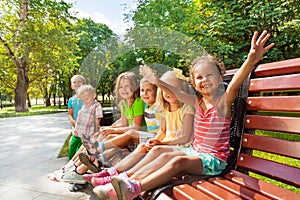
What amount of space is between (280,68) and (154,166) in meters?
0.92

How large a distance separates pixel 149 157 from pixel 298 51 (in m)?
8.77

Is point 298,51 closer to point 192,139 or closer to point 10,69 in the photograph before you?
point 192,139

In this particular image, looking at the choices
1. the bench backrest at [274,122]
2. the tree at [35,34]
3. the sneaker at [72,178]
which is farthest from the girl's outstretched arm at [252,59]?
the tree at [35,34]

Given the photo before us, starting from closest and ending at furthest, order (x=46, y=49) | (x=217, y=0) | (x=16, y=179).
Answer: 1. (x=16, y=179)
2. (x=217, y=0)
3. (x=46, y=49)

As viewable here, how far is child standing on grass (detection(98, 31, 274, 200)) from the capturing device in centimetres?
133

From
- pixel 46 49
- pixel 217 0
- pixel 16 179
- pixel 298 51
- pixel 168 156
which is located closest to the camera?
pixel 168 156

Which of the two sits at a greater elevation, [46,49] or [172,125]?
[46,49]

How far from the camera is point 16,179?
2744mm

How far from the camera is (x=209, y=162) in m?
1.53

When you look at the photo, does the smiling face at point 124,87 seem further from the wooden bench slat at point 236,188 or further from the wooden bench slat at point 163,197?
the wooden bench slat at point 236,188

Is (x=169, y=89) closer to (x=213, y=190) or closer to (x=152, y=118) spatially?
(x=152, y=118)

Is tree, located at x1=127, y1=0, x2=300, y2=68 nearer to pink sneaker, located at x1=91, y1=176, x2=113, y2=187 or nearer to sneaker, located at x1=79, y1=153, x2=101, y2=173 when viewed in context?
sneaker, located at x1=79, y1=153, x2=101, y2=173

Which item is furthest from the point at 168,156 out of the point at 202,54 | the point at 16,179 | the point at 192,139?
the point at 16,179

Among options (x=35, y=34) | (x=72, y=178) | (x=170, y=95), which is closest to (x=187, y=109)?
(x=170, y=95)
